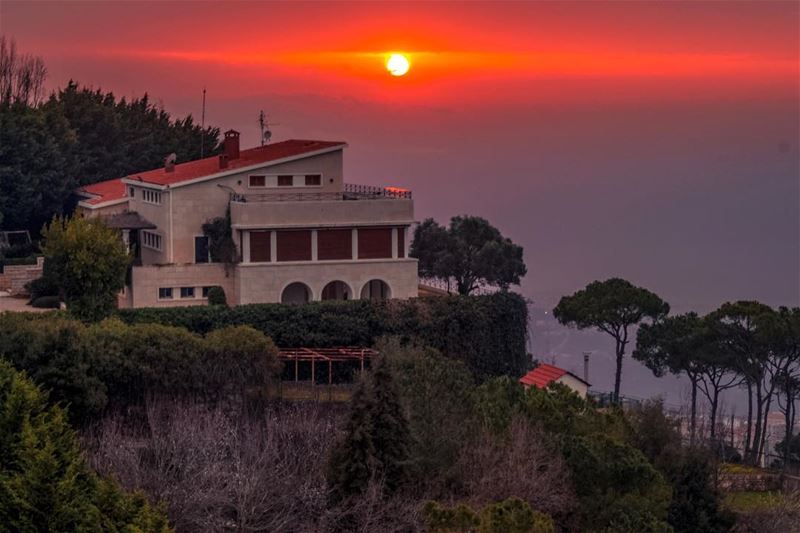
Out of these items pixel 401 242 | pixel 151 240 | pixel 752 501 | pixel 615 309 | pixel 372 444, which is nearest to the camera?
pixel 372 444

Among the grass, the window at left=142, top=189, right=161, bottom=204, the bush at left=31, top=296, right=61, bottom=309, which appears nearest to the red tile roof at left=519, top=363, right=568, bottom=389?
the grass

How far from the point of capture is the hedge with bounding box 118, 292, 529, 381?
4303 cm

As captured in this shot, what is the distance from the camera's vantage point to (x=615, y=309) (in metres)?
48.1

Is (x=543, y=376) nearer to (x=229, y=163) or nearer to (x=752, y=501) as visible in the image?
(x=752, y=501)

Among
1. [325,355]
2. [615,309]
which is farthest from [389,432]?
[615,309]

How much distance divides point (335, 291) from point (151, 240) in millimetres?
6011

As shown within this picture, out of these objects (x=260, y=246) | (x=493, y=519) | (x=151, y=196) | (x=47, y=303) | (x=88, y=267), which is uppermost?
(x=151, y=196)

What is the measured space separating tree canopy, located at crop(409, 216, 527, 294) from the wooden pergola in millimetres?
10742

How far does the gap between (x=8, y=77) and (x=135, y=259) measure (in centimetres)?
2546

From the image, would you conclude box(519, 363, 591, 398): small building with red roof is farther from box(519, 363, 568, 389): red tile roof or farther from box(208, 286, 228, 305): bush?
box(208, 286, 228, 305): bush

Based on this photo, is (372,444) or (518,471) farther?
(518,471)

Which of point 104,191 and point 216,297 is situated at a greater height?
point 104,191

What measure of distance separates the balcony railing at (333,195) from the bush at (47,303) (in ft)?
19.5

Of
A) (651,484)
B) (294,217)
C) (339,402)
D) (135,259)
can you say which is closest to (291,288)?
(294,217)
